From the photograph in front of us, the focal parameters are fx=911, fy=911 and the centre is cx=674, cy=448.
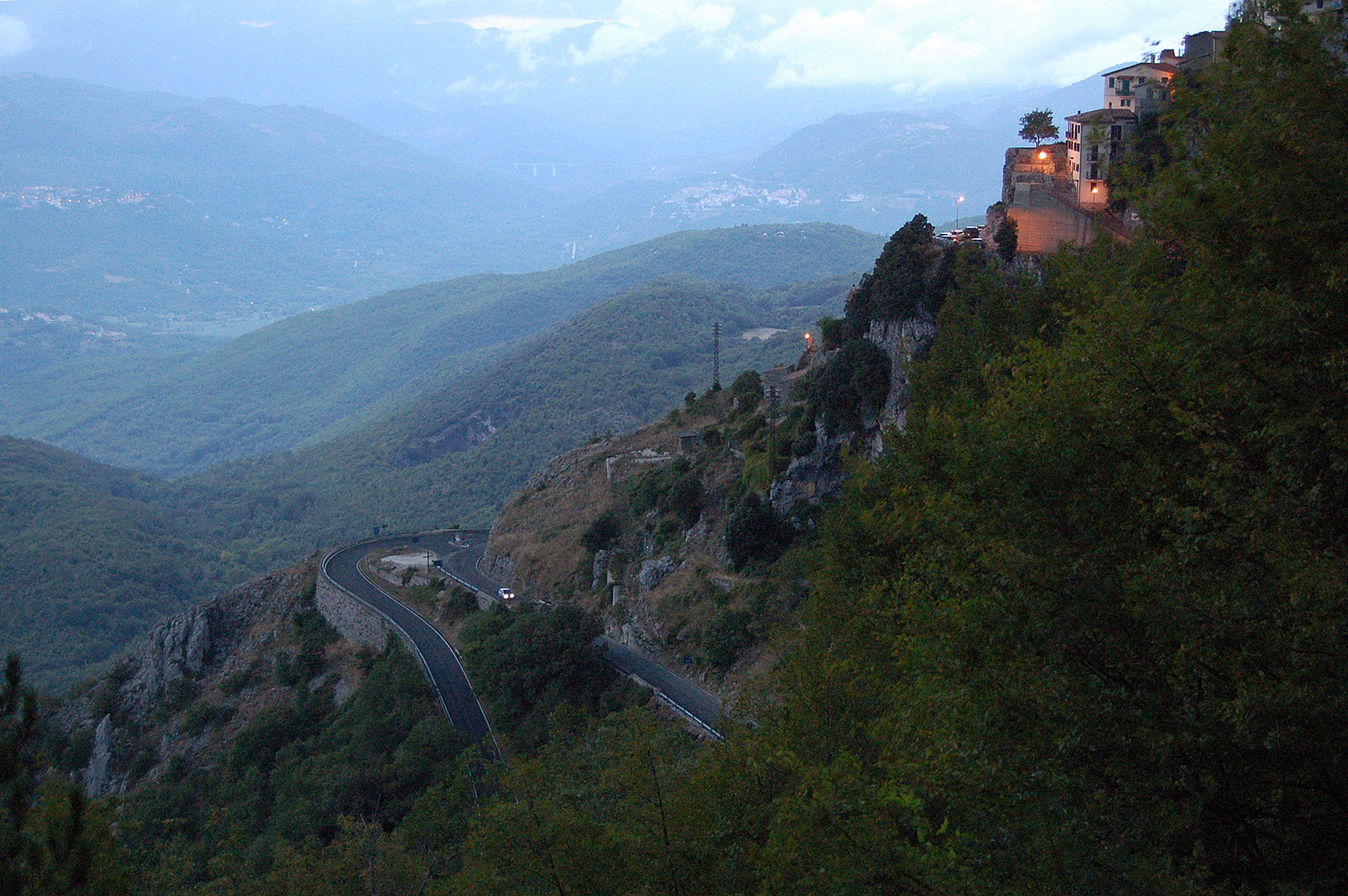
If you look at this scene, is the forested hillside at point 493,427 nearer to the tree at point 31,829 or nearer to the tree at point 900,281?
the tree at point 900,281

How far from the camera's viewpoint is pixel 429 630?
43.7m

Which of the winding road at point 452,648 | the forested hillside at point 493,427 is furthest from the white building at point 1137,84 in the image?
the forested hillside at point 493,427

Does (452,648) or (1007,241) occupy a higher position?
(1007,241)

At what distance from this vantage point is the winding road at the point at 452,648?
3005 cm

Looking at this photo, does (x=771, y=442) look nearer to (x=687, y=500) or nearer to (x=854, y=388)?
(x=854, y=388)

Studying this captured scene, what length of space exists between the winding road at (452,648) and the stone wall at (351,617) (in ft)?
1.55

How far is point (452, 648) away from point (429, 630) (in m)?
2.94

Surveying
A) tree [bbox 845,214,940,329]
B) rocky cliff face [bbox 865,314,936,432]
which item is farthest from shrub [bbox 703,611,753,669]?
tree [bbox 845,214,940,329]

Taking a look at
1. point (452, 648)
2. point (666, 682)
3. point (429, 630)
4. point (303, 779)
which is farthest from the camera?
point (429, 630)

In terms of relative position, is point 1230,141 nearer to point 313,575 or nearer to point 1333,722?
point 1333,722

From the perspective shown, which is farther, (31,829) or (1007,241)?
(1007,241)

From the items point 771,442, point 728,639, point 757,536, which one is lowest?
point 728,639

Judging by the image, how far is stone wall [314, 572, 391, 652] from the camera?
4469 cm

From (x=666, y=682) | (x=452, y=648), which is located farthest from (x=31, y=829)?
(x=452, y=648)
